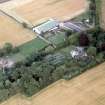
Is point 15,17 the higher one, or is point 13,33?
point 15,17

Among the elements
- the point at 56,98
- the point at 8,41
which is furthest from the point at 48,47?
the point at 56,98

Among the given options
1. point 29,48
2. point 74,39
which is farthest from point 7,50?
point 74,39

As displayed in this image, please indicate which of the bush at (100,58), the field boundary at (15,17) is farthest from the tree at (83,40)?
the field boundary at (15,17)

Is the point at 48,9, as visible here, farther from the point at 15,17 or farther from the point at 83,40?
the point at 83,40

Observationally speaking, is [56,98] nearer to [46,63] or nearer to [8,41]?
[46,63]

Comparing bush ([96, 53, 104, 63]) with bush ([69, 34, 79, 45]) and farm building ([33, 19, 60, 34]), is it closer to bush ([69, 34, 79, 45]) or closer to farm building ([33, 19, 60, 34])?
bush ([69, 34, 79, 45])

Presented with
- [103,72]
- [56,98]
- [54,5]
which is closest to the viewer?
[56,98]

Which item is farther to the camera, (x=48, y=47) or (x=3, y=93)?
(x=48, y=47)
